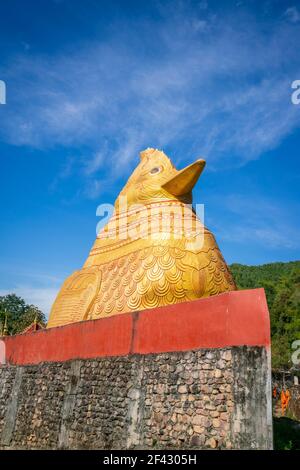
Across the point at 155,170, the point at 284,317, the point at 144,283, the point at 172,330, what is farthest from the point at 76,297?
the point at 284,317

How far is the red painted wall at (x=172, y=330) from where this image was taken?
16.1ft

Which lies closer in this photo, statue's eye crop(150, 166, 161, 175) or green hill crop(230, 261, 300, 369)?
statue's eye crop(150, 166, 161, 175)

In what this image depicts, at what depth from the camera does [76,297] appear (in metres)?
8.42

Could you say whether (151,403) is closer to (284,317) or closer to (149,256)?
(149,256)

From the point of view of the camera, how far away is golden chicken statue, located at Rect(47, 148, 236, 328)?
710cm

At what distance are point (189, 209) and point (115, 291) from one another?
229cm

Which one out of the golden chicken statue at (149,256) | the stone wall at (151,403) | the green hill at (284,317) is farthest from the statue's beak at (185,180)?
the green hill at (284,317)

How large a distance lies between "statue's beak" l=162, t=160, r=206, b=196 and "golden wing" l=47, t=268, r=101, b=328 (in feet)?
7.26

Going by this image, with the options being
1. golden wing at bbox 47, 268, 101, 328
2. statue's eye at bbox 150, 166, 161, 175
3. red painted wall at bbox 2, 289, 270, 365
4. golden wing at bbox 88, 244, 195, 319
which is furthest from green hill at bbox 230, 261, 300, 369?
golden wing at bbox 88, 244, 195, 319

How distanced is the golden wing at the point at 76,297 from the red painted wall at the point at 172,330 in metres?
0.22

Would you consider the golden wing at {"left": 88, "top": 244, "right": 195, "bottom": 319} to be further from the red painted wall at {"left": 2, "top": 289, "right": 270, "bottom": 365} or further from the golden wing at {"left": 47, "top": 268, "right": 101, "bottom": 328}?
the red painted wall at {"left": 2, "top": 289, "right": 270, "bottom": 365}

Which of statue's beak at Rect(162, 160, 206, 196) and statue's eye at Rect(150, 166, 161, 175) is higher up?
statue's eye at Rect(150, 166, 161, 175)

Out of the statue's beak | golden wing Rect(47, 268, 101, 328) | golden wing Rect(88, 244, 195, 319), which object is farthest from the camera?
the statue's beak
